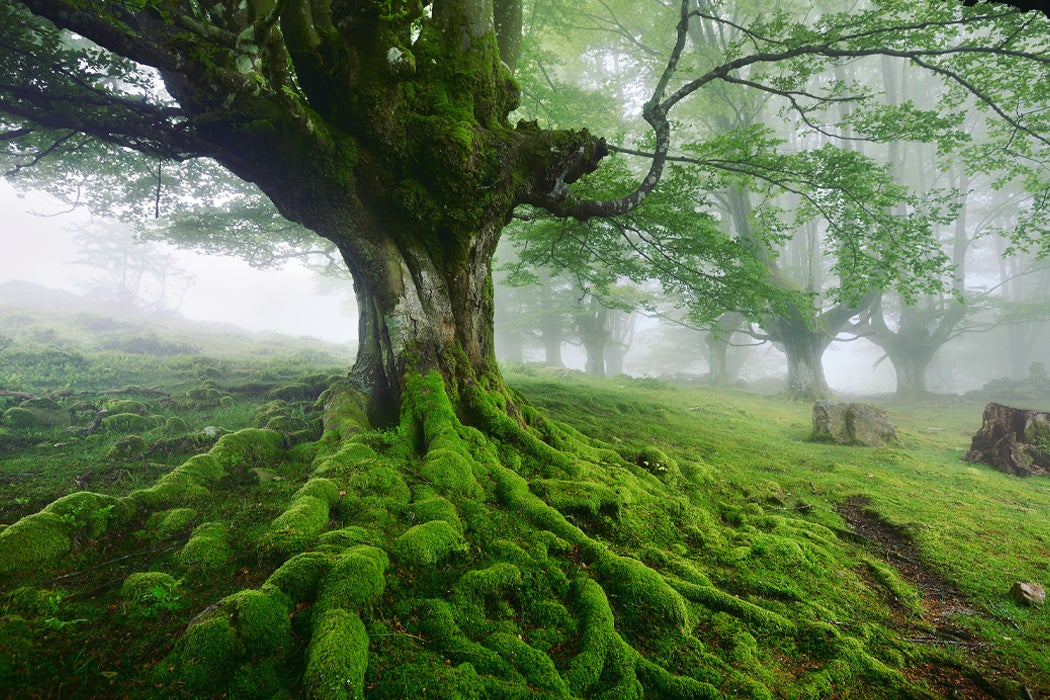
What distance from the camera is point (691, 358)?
153ft

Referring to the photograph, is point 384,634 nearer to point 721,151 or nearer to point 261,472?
point 261,472

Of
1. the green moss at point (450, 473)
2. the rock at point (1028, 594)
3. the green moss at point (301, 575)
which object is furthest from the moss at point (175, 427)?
the rock at point (1028, 594)

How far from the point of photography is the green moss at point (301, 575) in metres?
2.78

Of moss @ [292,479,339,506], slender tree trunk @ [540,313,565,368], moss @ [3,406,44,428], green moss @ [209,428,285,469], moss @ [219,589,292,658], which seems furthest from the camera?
slender tree trunk @ [540,313,565,368]

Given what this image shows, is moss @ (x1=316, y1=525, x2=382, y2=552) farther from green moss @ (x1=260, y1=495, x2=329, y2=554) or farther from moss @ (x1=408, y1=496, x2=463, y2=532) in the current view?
moss @ (x1=408, y1=496, x2=463, y2=532)

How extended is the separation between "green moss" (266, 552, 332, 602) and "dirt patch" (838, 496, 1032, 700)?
4.37 m

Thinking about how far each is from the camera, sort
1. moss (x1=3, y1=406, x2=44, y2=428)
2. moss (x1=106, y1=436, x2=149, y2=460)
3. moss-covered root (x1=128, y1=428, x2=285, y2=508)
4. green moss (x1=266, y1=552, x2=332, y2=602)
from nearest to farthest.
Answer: green moss (x1=266, y1=552, x2=332, y2=602)
moss-covered root (x1=128, y1=428, x2=285, y2=508)
moss (x1=106, y1=436, x2=149, y2=460)
moss (x1=3, y1=406, x2=44, y2=428)

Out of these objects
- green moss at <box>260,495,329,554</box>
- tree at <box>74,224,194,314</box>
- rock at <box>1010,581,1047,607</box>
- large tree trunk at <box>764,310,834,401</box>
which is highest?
tree at <box>74,224,194,314</box>

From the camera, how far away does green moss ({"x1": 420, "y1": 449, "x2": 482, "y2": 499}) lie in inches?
169

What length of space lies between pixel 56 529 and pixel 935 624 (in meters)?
7.45

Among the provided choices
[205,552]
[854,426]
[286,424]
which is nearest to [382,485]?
[205,552]

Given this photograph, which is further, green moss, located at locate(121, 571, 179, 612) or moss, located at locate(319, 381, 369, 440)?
moss, located at locate(319, 381, 369, 440)

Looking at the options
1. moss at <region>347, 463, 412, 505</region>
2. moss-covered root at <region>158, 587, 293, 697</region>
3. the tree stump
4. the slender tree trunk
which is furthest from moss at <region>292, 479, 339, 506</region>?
the slender tree trunk

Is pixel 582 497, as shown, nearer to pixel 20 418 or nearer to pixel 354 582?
pixel 354 582
